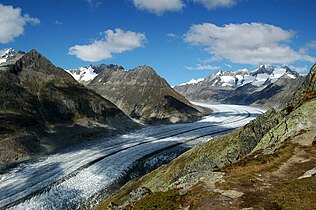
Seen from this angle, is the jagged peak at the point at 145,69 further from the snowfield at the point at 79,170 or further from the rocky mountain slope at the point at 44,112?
the snowfield at the point at 79,170

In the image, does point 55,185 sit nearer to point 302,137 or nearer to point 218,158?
point 218,158

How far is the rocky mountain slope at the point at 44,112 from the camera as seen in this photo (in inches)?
3223

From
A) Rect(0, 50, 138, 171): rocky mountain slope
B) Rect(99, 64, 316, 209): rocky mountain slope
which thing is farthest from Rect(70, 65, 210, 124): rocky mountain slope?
Rect(99, 64, 316, 209): rocky mountain slope

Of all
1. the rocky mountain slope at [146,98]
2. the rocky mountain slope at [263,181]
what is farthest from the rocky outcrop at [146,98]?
the rocky mountain slope at [263,181]

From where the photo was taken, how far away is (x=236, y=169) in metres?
23.4

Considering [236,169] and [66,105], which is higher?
[66,105]

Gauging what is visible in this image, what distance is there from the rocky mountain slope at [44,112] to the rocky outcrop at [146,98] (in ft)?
72.6

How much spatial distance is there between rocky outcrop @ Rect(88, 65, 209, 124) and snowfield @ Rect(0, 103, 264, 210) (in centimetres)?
3750

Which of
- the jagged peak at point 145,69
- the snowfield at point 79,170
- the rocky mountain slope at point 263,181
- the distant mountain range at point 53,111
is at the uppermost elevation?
the jagged peak at point 145,69

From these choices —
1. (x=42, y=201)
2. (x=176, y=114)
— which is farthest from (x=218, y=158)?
(x=176, y=114)

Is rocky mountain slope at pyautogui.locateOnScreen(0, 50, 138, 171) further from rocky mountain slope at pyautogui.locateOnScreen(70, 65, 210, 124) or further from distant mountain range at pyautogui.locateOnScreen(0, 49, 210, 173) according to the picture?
rocky mountain slope at pyautogui.locateOnScreen(70, 65, 210, 124)

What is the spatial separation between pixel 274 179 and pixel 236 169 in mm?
3255

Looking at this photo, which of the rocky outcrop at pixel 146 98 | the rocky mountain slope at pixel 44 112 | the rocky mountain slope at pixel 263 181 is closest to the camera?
the rocky mountain slope at pixel 263 181

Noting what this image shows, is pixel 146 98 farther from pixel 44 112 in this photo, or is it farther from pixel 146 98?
pixel 44 112
